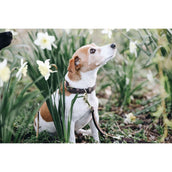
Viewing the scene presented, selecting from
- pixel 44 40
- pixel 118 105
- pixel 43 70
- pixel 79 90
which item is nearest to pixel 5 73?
pixel 43 70

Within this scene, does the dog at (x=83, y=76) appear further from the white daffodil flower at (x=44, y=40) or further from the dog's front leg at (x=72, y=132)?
the white daffodil flower at (x=44, y=40)

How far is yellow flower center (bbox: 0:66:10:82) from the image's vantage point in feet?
4.42

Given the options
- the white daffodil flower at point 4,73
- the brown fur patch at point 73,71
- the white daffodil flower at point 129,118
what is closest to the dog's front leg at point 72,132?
the brown fur patch at point 73,71

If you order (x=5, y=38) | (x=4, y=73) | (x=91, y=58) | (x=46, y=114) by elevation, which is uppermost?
(x=5, y=38)

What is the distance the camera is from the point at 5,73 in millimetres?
1354

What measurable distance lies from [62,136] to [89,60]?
1.78 ft

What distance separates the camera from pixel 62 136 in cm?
152

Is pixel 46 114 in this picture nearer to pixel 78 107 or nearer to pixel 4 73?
pixel 78 107

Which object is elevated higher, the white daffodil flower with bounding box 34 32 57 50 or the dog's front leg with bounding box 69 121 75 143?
the white daffodil flower with bounding box 34 32 57 50

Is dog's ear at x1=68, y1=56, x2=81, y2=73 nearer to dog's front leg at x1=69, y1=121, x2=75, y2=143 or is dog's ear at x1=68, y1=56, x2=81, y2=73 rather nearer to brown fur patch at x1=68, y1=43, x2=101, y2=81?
brown fur patch at x1=68, y1=43, x2=101, y2=81

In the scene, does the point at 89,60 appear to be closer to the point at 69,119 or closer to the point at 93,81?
the point at 93,81

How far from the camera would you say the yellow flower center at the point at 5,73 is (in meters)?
1.35

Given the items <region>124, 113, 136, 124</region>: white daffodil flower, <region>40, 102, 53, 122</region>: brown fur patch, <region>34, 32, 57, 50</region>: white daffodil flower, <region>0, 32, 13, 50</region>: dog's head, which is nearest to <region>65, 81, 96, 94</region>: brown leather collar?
<region>40, 102, 53, 122</region>: brown fur patch
